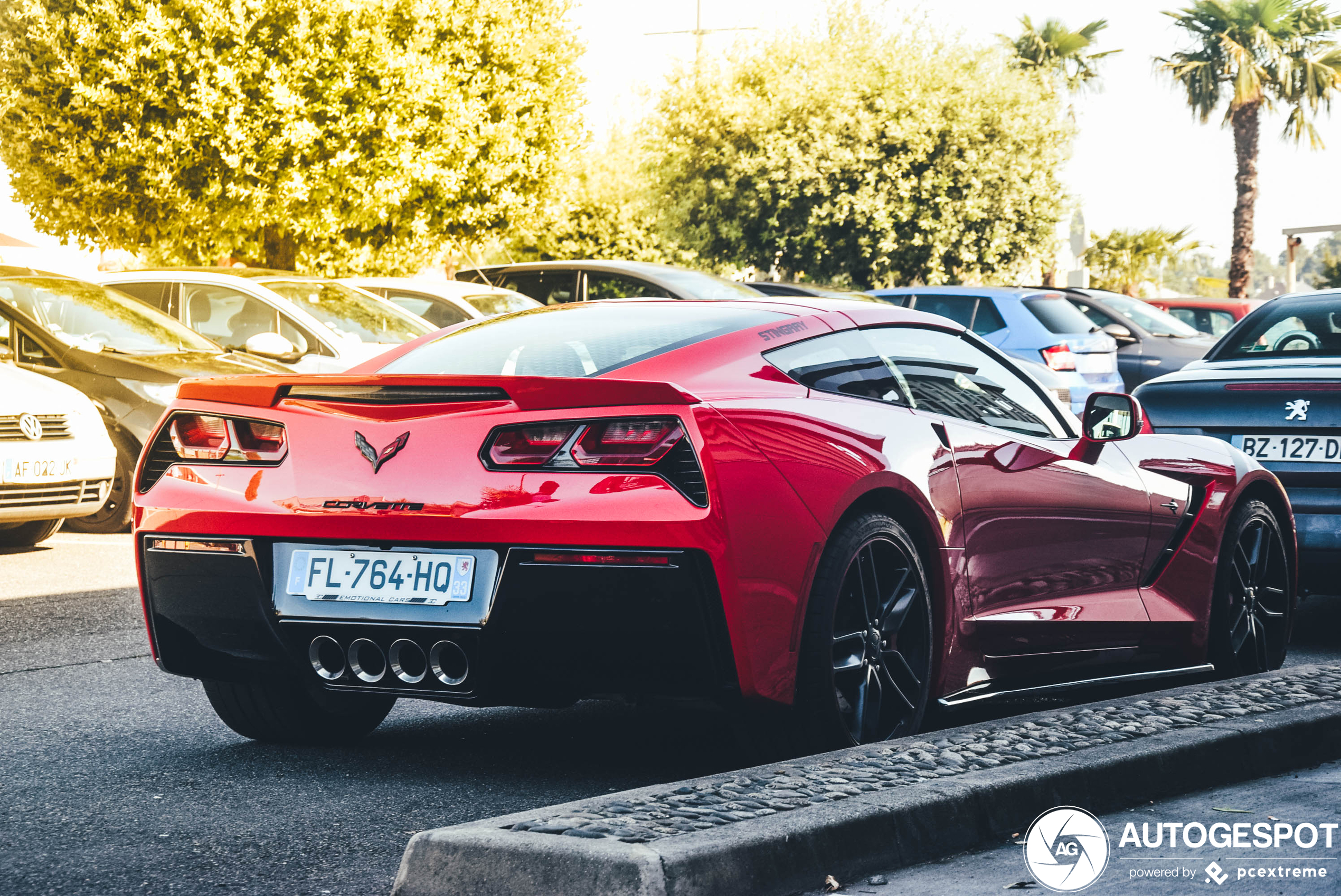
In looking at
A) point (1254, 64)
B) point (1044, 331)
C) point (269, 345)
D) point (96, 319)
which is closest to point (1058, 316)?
point (1044, 331)

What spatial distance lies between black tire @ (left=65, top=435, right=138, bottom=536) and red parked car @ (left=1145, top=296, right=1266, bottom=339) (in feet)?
52.4

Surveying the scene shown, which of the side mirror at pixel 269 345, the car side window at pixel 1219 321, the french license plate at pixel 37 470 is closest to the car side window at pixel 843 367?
the french license plate at pixel 37 470

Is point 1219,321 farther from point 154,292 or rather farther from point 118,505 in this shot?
point 118,505

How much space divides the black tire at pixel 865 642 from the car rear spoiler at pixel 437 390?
2.05 ft

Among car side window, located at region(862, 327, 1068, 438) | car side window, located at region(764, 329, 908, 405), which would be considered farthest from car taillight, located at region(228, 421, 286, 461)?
car side window, located at region(862, 327, 1068, 438)

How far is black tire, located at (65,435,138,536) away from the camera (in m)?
10.3

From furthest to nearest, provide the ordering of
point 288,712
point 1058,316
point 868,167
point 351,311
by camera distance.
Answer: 1. point 868,167
2. point 1058,316
3. point 351,311
4. point 288,712

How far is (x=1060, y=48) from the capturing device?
45688 mm

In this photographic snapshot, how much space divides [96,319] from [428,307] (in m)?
3.30

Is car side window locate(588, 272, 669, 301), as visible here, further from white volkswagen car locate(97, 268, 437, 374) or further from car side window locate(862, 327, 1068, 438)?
car side window locate(862, 327, 1068, 438)

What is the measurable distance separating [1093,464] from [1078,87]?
43142 millimetres

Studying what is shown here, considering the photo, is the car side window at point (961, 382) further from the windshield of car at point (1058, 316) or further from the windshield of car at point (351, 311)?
the windshield of car at point (1058, 316)

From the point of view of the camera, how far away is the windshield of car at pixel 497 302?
14375 millimetres

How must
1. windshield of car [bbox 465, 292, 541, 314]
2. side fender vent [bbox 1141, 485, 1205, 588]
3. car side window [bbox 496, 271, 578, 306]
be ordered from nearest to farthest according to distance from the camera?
side fender vent [bbox 1141, 485, 1205, 588], windshield of car [bbox 465, 292, 541, 314], car side window [bbox 496, 271, 578, 306]
